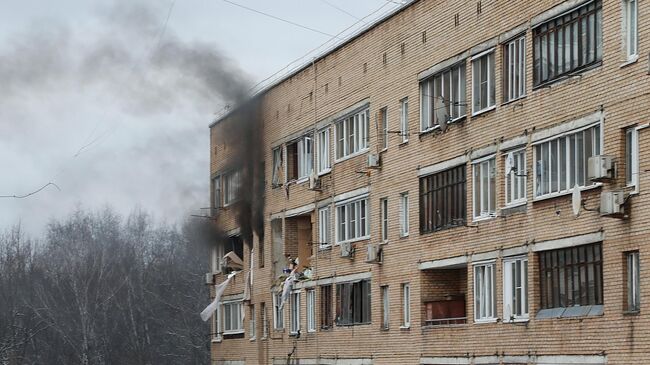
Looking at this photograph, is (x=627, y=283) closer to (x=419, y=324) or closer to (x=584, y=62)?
(x=584, y=62)

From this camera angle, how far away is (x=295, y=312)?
47.3 m

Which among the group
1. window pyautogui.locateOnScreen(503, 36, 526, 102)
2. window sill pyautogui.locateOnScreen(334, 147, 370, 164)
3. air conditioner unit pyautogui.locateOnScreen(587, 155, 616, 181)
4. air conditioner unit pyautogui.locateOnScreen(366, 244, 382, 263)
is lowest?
air conditioner unit pyautogui.locateOnScreen(366, 244, 382, 263)

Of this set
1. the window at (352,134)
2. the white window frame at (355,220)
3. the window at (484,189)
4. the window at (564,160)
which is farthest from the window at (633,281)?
the window at (352,134)

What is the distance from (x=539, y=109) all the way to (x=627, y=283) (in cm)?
516

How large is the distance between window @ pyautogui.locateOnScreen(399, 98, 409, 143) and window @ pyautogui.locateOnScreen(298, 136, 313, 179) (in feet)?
25.6

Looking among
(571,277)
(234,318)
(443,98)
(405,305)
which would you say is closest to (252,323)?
(234,318)

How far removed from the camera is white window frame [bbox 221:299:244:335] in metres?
53.0

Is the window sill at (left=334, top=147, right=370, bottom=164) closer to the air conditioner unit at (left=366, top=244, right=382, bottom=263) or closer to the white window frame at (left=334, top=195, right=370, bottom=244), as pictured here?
the white window frame at (left=334, top=195, right=370, bottom=244)

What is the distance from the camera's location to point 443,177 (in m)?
36.2

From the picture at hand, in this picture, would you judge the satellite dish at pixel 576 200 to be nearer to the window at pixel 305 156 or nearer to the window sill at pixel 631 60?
the window sill at pixel 631 60

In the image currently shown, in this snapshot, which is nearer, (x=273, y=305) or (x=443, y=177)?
(x=443, y=177)

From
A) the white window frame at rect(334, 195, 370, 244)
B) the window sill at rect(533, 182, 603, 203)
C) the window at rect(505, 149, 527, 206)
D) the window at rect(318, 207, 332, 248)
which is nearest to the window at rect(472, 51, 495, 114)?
the window at rect(505, 149, 527, 206)

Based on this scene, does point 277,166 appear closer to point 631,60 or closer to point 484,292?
point 484,292

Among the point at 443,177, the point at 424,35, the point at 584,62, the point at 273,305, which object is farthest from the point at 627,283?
the point at 273,305
